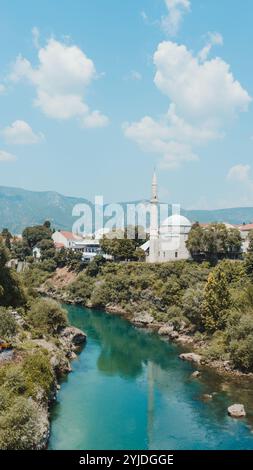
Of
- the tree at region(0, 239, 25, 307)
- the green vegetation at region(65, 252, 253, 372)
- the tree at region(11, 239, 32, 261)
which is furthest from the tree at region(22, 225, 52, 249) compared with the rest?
the tree at region(0, 239, 25, 307)

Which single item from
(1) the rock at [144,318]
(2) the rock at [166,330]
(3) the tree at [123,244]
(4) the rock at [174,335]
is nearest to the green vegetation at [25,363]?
(4) the rock at [174,335]

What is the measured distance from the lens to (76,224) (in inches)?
3858

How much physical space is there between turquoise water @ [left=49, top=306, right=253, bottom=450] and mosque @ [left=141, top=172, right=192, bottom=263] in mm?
26854

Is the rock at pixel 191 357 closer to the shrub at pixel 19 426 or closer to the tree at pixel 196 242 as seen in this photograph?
the shrub at pixel 19 426

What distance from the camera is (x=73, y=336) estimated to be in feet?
140

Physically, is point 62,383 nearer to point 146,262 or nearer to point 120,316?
point 120,316

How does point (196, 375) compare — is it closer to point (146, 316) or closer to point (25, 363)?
point (25, 363)

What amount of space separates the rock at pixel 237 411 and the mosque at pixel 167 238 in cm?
4101

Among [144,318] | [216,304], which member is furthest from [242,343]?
[144,318]

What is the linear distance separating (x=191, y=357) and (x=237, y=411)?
38.7 feet

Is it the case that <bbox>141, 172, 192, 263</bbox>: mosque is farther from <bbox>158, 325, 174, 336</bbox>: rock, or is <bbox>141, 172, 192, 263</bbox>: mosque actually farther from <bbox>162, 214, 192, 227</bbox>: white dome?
<bbox>158, 325, 174, 336</bbox>: rock

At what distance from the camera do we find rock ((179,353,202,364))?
3767cm

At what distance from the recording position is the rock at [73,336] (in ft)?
135
